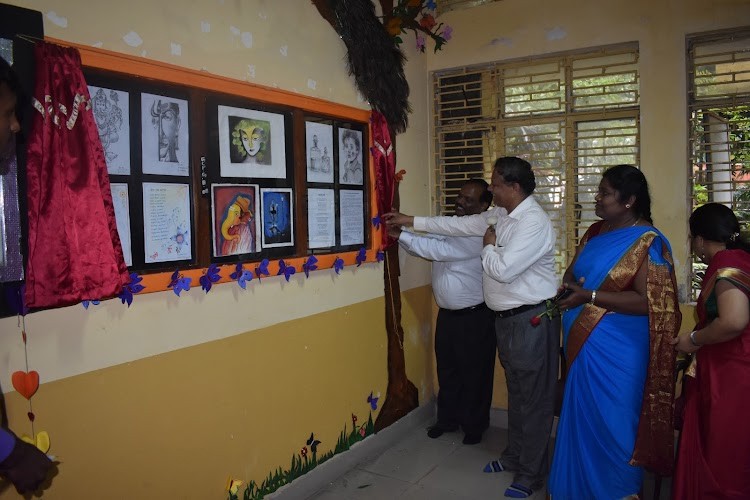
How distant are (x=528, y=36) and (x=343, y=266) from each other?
1966 millimetres

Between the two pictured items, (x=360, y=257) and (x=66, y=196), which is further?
(x=360, y=257)

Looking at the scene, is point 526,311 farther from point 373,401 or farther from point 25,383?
point 25,383

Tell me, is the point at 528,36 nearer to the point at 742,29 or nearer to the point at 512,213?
the point at 742,29

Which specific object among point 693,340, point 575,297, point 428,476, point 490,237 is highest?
point 490,237

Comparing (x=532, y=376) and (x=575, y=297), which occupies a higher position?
(x=575, y=297)

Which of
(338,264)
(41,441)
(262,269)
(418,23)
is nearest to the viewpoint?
(41,441)

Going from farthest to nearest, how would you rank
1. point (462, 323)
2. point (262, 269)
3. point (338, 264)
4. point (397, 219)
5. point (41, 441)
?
point (462, 323)
point (397, 219)
point (338, 264)
point (262, 269)
point (41, 441)

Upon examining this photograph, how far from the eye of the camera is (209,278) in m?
2.32

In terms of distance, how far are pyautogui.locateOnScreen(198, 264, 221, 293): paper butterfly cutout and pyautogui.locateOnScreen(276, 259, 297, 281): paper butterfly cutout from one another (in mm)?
389

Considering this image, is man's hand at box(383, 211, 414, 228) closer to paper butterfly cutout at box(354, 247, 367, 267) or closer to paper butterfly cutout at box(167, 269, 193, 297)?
paper butterfly cutout at box(354, 247, 367, 267)

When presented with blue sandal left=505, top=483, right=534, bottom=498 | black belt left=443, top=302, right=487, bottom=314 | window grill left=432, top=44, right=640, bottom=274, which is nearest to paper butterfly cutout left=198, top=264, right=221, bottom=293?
black belt left=443, top=302, right=487, bottom=314

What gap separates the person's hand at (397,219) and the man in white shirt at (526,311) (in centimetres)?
55

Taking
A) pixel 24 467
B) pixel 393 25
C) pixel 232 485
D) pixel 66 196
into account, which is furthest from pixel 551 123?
pixel 24 467

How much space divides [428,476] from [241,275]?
160cm
